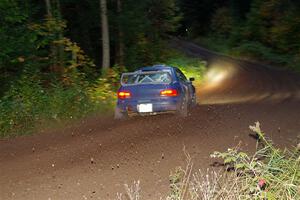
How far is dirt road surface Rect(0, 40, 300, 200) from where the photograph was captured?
7.35 meters

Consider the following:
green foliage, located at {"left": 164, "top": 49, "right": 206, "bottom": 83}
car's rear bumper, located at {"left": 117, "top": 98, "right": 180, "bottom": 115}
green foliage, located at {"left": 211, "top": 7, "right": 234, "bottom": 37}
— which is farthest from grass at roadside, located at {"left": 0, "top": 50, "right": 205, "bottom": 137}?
green foliage, located at {"left": 211, "top": 7, "right": 234, "bottom": 37}

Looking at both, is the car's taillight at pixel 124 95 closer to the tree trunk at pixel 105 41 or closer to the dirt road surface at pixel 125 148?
the dirt road surface at pixel 125 148

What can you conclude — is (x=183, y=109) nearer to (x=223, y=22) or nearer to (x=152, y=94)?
(x=152, y=94)

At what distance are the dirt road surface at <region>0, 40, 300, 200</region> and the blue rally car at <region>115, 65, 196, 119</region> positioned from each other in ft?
1.12

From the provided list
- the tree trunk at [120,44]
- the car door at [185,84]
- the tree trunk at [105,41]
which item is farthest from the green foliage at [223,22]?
the car door at [185,84]

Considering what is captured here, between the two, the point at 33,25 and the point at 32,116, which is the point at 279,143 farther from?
the point at 33,25

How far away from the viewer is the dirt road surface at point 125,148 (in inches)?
289

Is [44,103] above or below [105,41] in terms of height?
below

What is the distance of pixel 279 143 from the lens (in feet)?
30.9

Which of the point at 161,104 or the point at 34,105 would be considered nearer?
the point at 161,104

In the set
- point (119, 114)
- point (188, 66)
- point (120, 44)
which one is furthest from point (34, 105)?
point (188, 66)

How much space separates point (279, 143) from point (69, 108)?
7596 mm

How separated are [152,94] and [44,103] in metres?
3.72

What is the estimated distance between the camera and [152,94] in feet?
43.3
